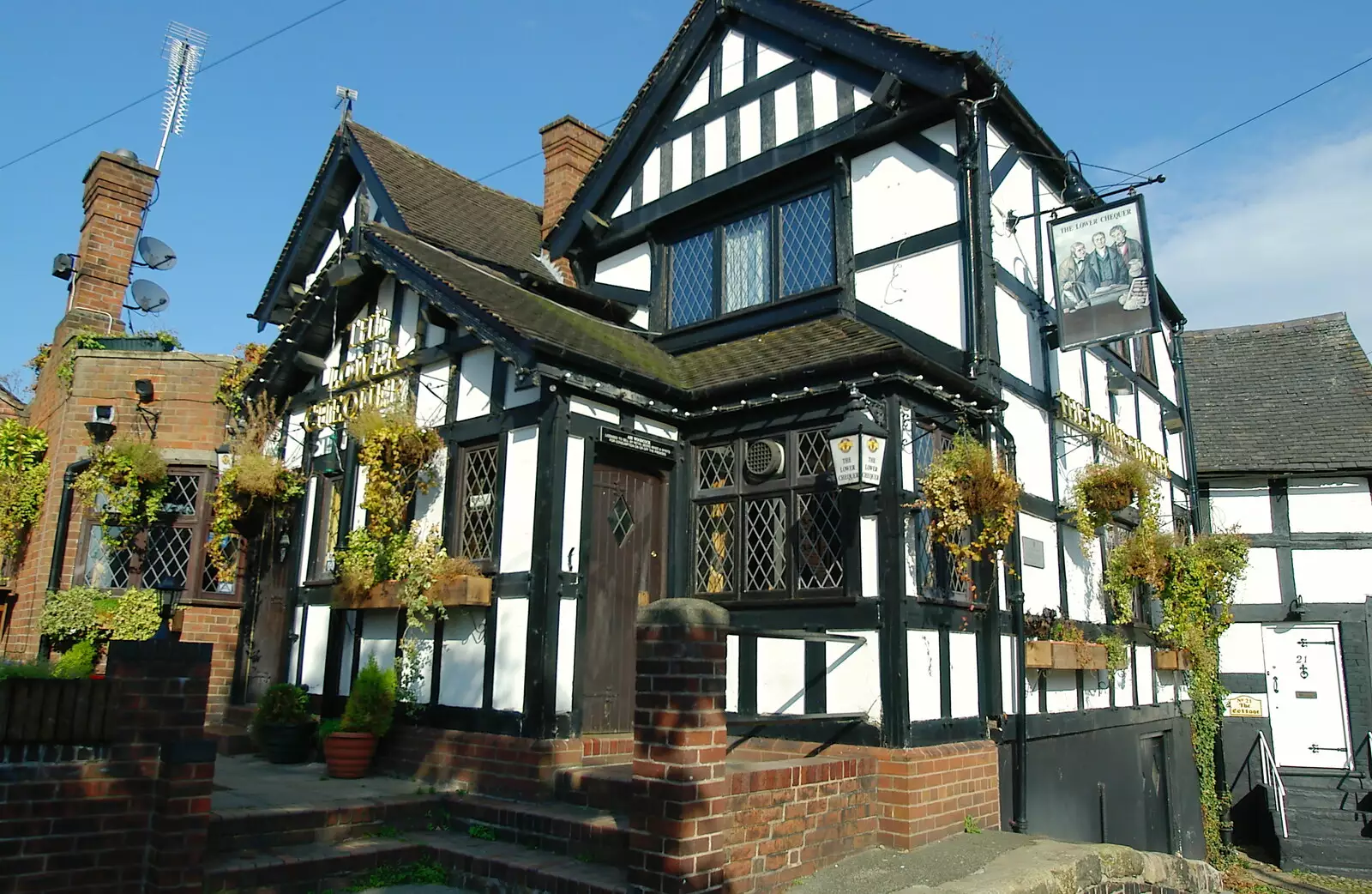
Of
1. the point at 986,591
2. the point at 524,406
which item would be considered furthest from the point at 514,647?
the point at 986,591

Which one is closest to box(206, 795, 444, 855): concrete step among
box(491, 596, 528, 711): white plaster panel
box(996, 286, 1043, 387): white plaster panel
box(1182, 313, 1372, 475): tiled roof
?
box(491, 596, 528, 711): white plaster panel

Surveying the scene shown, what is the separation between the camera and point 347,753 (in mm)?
8812

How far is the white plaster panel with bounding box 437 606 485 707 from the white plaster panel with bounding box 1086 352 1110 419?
7.84 meters

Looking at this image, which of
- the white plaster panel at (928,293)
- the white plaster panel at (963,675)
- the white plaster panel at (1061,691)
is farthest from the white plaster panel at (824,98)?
the white plaster panel at (1061,691)

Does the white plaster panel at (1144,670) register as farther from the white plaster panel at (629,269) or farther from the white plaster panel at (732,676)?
the white plaster panel at (629,269)

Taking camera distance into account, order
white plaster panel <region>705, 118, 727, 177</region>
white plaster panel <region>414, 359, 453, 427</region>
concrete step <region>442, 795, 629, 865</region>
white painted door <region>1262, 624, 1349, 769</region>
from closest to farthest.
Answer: concrete step <region>442, 795, 629, 865</region>, white plaster panel <region>414, 359, 453, 427</region>, white plaster panel <region>705, 118, 727, 177</region>, white painted door <region>1262, 624, 1349, 769</region>

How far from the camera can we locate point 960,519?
7984 mm

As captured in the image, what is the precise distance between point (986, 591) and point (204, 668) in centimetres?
640

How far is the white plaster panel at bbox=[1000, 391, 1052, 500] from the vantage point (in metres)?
9.81

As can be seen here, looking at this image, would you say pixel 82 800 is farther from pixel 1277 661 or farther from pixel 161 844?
pixel 1277 661

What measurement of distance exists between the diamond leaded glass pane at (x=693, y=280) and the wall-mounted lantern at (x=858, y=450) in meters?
3.42

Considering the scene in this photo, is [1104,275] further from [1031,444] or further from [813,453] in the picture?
[813,453]

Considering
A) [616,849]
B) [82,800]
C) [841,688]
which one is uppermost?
[841,688]

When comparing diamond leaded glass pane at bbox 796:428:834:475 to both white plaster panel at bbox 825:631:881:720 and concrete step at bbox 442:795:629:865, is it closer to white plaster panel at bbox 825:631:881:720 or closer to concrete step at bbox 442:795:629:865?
white plaster panel at bbox 825:631:881:720
